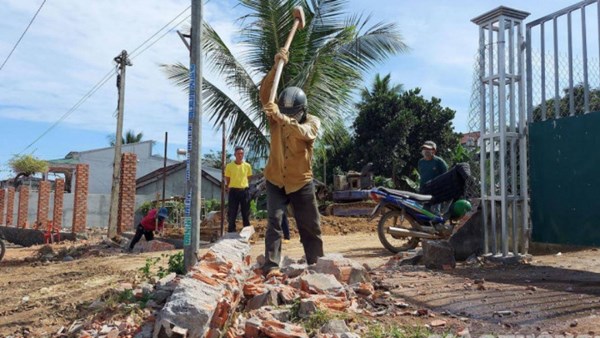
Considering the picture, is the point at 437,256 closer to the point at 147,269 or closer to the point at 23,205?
the point at 147,269

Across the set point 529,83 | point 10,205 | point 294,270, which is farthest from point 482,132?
point 10,205

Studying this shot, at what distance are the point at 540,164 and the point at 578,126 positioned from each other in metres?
0.68

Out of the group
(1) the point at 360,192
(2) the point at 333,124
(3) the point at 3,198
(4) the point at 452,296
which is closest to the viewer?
(4) the point at 452,296

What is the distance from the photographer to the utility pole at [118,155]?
17219 millimetres

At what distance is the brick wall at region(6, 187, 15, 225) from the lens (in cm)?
2855

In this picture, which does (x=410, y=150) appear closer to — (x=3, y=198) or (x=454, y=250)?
(x=3, y=198)

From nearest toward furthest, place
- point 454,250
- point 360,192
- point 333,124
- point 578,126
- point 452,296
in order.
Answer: point 452,296
point 578,126
point 454,250
point 333,124
point 360,192

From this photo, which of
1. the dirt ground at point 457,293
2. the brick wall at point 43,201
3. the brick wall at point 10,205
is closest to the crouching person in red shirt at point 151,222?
the dirt ground at point 457,293

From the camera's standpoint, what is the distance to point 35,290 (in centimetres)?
769

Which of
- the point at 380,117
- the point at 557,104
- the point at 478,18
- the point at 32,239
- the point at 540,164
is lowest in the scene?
the point at 32,239

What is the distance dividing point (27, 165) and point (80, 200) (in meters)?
16.2

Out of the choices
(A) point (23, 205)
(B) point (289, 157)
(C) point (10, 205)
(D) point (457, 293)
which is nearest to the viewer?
(D) point (457, 293)

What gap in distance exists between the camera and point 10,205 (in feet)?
94.3

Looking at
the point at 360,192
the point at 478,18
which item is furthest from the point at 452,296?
the point at 360,192
